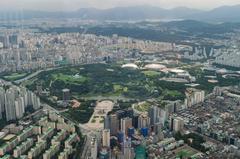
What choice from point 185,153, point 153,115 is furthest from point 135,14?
point 185,153

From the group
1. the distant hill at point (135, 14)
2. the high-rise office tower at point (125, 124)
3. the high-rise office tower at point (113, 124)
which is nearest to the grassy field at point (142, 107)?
the high-rise office tower at point (125, 124)

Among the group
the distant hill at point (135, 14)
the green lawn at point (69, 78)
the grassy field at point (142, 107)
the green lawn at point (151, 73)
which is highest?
the distant hill at point (135, 14)

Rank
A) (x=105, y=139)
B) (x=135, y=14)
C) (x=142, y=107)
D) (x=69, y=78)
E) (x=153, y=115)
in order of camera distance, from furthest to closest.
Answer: (x=135, y=14)
(x=69, y=78)
(x=142, y=107)
(x=153, y=115)
(x=105, y=139)

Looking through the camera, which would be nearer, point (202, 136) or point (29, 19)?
point (202, 136)

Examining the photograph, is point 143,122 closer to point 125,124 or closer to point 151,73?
point 125,124

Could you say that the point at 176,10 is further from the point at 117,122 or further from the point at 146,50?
the point at 117,122

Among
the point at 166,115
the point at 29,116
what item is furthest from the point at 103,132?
the point at 29,116

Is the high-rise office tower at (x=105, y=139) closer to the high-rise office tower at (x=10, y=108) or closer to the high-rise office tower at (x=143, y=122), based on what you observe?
the high-rise office tower at (x=143, y=122)

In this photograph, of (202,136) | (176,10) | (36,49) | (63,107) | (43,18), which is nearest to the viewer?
(202,136)
